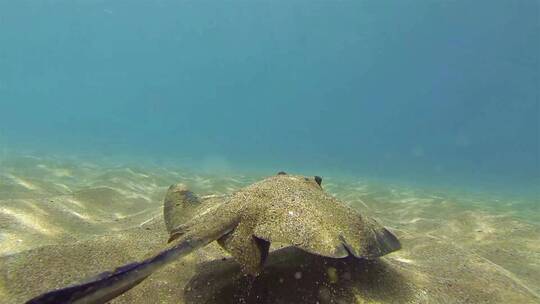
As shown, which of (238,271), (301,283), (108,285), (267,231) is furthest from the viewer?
(238,271)

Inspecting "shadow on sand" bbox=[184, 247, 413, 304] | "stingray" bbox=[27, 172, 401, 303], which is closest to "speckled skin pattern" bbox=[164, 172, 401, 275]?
"stingray" bbox=[27, 172, 401, 303]

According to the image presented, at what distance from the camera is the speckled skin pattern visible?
8.84 feet

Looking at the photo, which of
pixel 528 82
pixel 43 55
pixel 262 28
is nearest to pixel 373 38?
pixel 262 28

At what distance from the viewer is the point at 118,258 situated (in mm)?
3701

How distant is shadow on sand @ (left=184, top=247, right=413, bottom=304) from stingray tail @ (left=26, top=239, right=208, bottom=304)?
2.51 feet

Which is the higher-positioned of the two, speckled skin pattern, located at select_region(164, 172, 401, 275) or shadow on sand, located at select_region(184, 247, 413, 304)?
speckled skin pattern, located at select_region(164, 172, 401, 275)

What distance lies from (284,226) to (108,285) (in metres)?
1.33

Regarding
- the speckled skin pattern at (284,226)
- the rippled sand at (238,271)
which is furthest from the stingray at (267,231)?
the rippled sand at (238,271)

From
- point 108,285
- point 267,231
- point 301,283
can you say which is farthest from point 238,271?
point 108,285

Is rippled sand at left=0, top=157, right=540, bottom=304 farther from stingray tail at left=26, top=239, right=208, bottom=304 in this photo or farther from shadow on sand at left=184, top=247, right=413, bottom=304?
stingray tail at left=26, top=239, right=208, bottom=304

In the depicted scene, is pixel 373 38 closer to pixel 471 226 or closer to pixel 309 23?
pixel 309 23

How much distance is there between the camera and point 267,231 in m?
2.78

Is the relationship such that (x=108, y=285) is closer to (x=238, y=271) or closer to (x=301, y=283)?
(x=238, y=271)

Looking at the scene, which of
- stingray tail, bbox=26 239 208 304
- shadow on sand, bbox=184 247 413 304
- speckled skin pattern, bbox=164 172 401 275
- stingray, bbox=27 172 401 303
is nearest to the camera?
stingray tail, bbox=26 239 208 304
